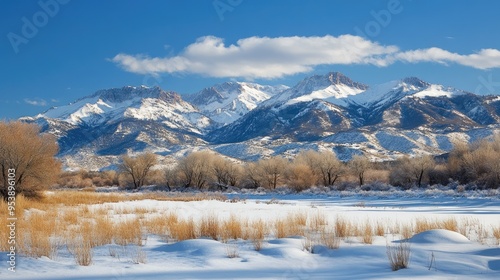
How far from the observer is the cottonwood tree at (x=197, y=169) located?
6147cm

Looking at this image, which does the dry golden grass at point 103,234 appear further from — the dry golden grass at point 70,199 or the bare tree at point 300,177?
the bare tree at point 300,177

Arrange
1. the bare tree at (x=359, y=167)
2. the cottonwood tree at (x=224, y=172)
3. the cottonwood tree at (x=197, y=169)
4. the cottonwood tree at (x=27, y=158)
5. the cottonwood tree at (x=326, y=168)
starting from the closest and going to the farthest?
the cottonwood tree at (x=27, y=158), the bare tree at (x=359, y=167), the cottonwood tree at (x=326, y=168), the cottonwood tree at (x=197, y=169), the cottonwood tree at (x=224, y=172)

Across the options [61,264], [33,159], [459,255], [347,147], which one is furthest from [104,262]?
[347,147]

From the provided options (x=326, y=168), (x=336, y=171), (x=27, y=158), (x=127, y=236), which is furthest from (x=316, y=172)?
(x=127, y=236)

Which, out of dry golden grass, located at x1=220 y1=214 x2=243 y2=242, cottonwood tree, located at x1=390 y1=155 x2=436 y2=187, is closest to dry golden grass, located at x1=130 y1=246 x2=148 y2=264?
dry golden grass, located at x1=220 y1=214 x2=243 y2=242

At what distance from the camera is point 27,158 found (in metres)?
22.9

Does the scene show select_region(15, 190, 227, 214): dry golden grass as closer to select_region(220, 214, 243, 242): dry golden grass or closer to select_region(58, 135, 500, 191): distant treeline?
select_region(220, 214, 243, 242): dry golden grass

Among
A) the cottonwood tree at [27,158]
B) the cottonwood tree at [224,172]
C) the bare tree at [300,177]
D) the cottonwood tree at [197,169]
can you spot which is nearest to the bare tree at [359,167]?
the bare tree at [300,177]

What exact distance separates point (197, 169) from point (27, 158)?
39.1 m

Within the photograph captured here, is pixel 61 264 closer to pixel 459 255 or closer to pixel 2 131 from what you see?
pixel 459 255

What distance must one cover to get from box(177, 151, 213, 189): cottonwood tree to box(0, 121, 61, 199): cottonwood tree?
36703 millimetres

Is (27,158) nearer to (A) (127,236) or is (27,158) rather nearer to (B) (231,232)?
(A) (127,236)

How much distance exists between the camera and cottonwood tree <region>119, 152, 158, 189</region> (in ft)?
217

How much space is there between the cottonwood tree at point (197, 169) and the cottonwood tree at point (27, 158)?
120ft
